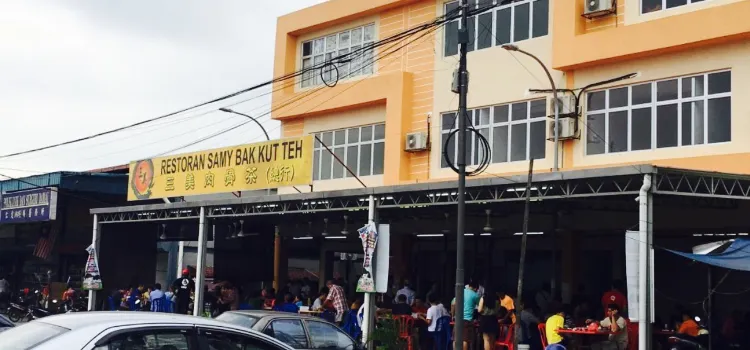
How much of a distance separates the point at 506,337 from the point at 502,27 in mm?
8898

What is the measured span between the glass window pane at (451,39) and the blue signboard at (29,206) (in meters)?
13.3

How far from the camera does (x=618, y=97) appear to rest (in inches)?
837

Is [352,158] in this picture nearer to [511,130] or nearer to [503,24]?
[511,130]

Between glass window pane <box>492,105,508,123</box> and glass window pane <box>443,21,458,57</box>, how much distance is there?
2.36 m

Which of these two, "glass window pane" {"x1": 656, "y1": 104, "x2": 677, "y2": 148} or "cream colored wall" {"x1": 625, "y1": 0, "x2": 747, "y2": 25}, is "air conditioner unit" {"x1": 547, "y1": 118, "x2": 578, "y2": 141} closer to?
"glass window pane" {"x1": 656, "y1": 104, "x2": 677, "y2": 148}

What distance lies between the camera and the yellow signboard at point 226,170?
70.7ft

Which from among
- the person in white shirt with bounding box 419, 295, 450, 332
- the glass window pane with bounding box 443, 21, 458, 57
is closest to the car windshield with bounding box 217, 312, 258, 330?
the person in white shirt with bounding box 419, 295, 450, 332

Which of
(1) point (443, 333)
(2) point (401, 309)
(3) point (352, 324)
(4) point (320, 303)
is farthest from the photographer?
(4) point (320, 303)

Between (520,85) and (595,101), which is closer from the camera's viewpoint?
(595,101)

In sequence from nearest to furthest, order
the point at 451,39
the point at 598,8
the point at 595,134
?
the point at 598,8 → the point at 595,134 → the point at 451,39

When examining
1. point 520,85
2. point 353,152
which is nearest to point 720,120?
point 520,85

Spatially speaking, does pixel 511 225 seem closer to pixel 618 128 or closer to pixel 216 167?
pixel 618 128

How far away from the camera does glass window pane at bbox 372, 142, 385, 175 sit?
88.6 ft

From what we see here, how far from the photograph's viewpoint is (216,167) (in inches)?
930
